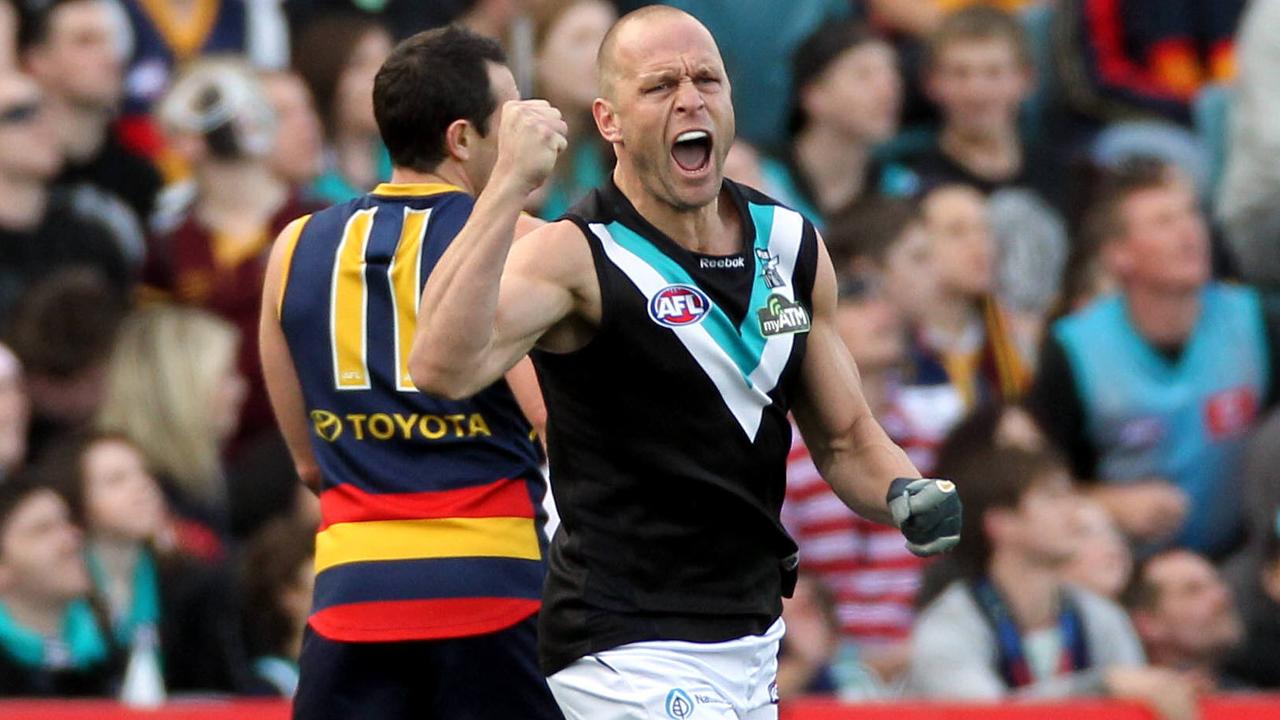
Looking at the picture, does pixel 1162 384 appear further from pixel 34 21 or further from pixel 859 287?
pixel 34 21

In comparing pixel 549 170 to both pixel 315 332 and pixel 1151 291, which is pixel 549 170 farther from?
pixel 1151 291

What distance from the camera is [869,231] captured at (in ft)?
31.9

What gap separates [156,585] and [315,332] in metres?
2.95

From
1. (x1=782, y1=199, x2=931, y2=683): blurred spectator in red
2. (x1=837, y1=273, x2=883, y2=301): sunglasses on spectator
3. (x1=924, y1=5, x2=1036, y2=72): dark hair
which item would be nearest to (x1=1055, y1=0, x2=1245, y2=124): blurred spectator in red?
(x1=924, y1=5, x2=1036, y2=72): dark hair

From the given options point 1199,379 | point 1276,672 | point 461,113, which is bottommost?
point 1276,672

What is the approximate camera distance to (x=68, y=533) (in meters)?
8.17

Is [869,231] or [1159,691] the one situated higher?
[869,231]

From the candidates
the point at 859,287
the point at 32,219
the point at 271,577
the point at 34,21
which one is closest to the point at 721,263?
the point at 271,577

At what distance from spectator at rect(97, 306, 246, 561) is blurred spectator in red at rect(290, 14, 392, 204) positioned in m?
1.14

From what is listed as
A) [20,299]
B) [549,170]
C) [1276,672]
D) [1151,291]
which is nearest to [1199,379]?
[1151,291]

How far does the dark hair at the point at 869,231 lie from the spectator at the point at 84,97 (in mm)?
2709

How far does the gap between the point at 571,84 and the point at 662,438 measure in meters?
5.02

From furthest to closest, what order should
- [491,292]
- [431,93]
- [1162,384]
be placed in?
1. [1162,384]
2. [431,93]
3. [491,292]

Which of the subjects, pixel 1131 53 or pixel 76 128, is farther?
pixel 1131 53
